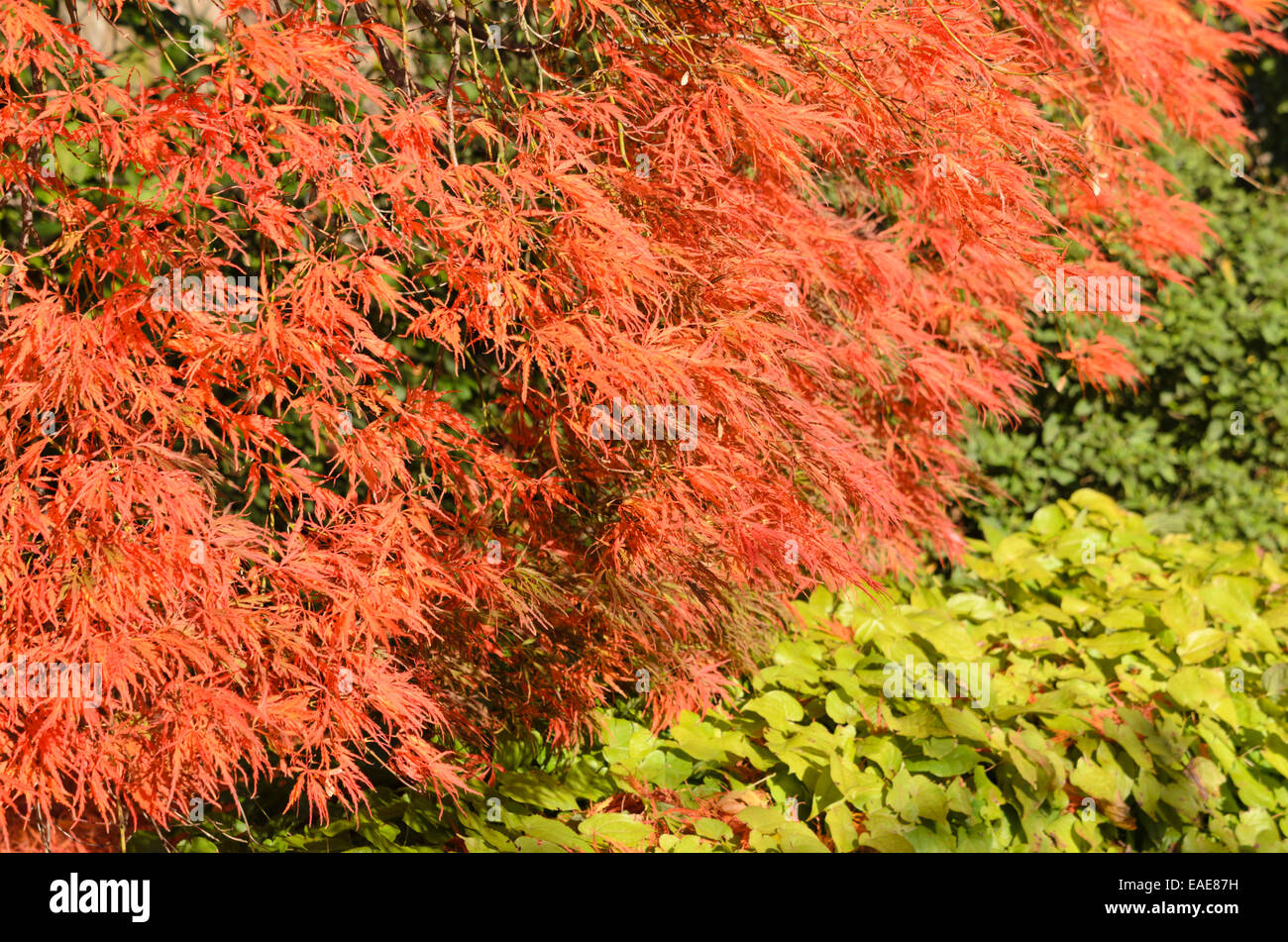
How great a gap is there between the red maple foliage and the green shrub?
1.41 m

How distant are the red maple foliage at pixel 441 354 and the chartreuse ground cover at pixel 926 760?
17 centimetres

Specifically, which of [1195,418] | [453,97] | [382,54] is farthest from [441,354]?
[1195,418]

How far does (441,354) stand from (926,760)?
60.0 inches

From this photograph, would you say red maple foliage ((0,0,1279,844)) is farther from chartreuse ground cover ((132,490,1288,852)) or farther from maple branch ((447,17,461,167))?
chartreuse ground cover ((132,490,1288,852))

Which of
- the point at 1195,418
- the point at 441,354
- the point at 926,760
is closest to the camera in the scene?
the point at 441,354

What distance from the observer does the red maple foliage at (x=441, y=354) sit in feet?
5.93

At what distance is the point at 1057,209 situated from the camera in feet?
10.7

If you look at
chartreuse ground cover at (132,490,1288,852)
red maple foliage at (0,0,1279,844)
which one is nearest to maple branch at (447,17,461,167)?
red maple foliage at (0,0,1279,844)

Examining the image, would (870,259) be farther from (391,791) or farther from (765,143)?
(391,791)

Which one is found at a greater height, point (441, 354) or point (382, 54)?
point (382, 54)

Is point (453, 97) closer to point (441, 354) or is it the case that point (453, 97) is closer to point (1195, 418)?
point (441, 354)

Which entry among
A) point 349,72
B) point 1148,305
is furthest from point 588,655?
point 1148,305

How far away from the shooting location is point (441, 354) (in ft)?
7.32

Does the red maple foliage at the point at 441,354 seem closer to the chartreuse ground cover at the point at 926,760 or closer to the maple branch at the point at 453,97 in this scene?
the maple branch at the point at 453,97
